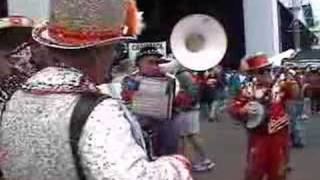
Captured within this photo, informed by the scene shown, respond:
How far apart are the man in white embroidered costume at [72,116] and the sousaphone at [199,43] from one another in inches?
345

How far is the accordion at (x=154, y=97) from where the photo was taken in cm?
689

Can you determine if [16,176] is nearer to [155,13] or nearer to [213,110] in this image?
[213,110]

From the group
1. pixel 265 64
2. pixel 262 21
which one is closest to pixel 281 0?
pixel 262 21

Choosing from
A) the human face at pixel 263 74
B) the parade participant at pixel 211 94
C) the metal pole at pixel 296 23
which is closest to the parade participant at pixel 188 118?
the human face at pixel 263 74

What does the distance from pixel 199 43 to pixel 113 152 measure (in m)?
A: 9.53

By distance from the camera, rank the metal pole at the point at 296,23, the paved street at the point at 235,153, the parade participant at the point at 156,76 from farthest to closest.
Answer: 1. the metal pole at the point at 296,23
2. the paved street at the point at 235,153
3. the parade participant at the point at 156,76

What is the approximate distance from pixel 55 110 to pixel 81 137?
0.49 feet

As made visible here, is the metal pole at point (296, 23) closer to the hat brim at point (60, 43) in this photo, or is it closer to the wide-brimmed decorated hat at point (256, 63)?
the wide-brimmed decorated hat at point (256, 63)

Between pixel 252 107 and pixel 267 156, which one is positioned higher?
pixel 252 107

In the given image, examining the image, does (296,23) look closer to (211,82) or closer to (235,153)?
(211,82)

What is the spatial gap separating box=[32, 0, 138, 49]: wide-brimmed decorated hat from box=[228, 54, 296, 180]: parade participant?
487cm

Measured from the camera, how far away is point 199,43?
38.4 feet

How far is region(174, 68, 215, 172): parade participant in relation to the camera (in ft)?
32.1

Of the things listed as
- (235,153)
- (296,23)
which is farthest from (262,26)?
(235,153)
